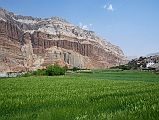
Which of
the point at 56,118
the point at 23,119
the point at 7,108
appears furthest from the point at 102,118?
the point at 7,108

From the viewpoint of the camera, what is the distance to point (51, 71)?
15775 centimetres

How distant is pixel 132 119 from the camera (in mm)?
8484

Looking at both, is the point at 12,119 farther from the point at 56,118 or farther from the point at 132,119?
the point at 132,119

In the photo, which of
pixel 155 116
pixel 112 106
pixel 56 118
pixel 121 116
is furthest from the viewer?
pixel 112 106

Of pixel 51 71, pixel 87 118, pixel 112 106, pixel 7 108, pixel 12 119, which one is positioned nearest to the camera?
pixel 87 118

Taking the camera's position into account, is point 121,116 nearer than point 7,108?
Yes

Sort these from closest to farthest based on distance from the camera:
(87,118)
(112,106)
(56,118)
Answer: (87,118)
(56,118)
(112,106)

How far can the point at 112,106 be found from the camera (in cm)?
1477

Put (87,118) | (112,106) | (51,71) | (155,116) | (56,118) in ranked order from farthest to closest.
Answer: (51,71), (112,106), (56,118), (87,118), (155,116)

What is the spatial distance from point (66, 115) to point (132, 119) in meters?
4.84

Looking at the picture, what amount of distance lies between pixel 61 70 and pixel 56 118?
148m

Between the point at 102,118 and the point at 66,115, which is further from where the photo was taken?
the point at 66,115

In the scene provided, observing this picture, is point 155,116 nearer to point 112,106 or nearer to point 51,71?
point 112,106

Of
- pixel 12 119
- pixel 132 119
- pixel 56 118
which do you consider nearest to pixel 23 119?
pixel 12 119
